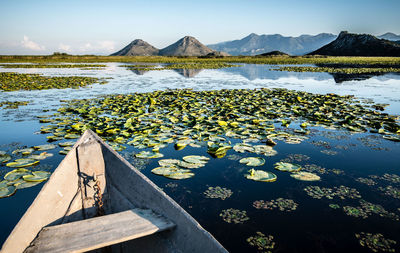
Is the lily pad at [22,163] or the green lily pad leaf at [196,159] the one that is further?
the green lily pad leaf at [196,159]

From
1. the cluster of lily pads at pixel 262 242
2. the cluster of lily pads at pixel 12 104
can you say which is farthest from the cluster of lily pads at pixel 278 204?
the cluster of lily pads at pixel 12 104

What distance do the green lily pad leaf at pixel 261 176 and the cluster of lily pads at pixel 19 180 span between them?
334 cm

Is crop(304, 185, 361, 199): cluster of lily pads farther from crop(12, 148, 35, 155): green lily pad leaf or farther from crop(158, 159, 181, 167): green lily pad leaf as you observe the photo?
crop(12, 148, 35, 155): green lily pad leaf

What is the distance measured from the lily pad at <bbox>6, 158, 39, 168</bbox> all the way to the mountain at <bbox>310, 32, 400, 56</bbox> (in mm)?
118547

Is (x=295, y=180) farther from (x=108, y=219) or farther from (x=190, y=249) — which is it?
(x=108, y=219)

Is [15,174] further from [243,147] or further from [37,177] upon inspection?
[243,147]

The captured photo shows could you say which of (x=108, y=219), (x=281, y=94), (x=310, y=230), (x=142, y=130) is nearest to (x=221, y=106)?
(x=142, y=130)

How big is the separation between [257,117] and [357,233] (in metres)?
4.84

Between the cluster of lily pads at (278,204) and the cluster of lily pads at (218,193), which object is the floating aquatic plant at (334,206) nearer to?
the cluster of lily pads at (278,204)

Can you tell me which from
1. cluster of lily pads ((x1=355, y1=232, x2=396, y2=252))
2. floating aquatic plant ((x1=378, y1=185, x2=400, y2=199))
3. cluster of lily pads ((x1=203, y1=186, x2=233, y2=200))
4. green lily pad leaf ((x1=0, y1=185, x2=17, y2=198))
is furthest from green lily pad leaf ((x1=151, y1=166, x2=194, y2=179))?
floating aquatic plant ((x1=378, y1=185, x2=400, y2=199))

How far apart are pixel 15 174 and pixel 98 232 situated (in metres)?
2.66

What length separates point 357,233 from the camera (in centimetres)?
272

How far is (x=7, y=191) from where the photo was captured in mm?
3395

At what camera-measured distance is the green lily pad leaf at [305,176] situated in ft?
12.5
